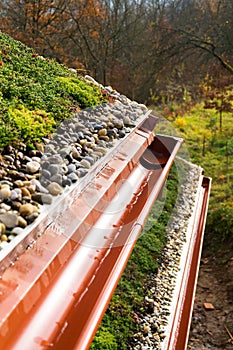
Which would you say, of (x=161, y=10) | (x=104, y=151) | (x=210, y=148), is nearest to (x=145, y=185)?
(x=104, y=151)

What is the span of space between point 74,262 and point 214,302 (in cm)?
240

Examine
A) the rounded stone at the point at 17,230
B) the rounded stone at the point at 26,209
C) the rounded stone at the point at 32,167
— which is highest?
the rounded stone at the point at 32,167

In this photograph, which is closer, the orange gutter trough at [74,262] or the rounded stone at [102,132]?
the orange gutter trough at [74,262]

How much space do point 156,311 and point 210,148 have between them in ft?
15.3

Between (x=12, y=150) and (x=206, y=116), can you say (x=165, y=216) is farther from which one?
(x=206, y=116)

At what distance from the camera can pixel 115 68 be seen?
7.93m

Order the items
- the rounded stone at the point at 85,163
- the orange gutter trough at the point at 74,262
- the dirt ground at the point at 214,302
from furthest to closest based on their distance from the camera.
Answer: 1. the dirt ground at the point at 214,302
2. the rounded stone at the point at 85,163
3. the orange gutter trough at the point at 74,262

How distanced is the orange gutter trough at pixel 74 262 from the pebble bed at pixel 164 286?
0.08 m

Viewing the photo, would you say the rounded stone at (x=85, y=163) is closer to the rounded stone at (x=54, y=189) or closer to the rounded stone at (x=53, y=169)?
the rounded stone at (x=53, y=169)

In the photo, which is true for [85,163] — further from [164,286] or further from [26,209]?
[164,286]

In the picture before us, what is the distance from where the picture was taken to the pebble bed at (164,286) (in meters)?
1.74

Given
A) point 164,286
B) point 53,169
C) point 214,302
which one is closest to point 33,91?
point 53,169

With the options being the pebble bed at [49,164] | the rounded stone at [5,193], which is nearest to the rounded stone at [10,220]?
the pebble bed at [49,164]

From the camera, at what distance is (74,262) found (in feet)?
4.35
